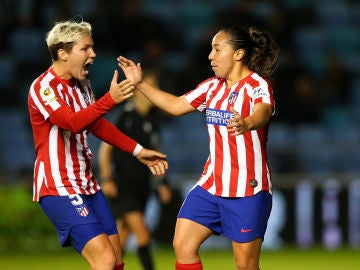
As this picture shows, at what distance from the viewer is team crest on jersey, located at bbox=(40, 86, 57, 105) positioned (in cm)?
645

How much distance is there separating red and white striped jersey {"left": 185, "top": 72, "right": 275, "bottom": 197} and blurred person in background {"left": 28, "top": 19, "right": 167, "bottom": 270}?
75 cm

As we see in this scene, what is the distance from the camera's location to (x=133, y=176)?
995cm

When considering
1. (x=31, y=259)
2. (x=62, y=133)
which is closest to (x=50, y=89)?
(x=62, y=133)

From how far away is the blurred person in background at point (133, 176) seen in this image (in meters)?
9.62

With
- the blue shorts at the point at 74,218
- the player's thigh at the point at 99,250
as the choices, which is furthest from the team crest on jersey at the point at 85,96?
the player's thigh at the point at 99,250

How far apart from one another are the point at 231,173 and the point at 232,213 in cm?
27

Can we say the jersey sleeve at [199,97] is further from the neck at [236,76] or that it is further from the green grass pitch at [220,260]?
the green grass pitch at [220,260]

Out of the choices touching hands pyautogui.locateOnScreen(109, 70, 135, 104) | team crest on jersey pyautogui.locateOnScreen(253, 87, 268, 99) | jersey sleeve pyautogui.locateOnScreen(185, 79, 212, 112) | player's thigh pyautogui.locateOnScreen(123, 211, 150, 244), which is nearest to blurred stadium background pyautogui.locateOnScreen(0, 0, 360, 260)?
player's thigh pyautogui.locateOnScreen(123, 211, 150, 244)

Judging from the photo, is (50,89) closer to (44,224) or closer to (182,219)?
(182,219)

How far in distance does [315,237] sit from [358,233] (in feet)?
1.77

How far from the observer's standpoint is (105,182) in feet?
32.0

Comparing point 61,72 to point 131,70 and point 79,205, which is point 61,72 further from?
point 79,205

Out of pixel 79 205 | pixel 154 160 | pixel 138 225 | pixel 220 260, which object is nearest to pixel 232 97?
pixel 154 160

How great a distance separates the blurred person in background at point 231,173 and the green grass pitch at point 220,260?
404 cm
